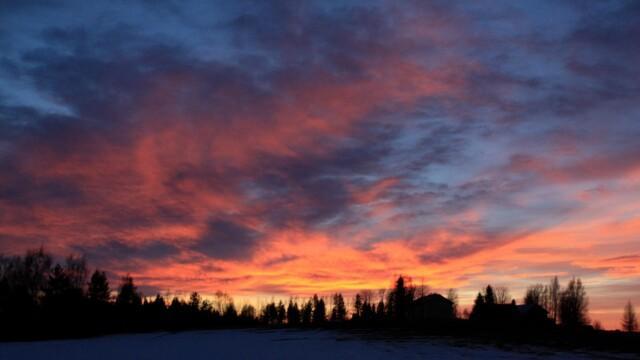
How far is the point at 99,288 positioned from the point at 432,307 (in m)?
85.5

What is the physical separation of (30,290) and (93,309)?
67.9 feet

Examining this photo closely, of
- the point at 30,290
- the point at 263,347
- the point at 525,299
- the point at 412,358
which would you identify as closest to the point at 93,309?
the point at 30,290

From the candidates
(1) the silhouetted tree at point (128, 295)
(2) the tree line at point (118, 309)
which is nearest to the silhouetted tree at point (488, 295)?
(2) the tree line at point (118, 309)

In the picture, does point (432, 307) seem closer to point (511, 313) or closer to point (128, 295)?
point (511, 313)

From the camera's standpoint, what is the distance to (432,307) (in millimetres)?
151250

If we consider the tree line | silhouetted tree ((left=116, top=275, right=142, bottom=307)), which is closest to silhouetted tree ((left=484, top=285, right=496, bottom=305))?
the tree line

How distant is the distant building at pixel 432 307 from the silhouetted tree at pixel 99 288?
78.9 m

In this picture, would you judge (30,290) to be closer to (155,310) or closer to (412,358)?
(155,310)

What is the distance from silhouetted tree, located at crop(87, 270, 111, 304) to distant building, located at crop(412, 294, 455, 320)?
3108 inches

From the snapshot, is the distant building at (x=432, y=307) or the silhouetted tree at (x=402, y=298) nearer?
the distant building at (x=432, y=307)

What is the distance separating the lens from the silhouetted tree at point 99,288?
130500mm

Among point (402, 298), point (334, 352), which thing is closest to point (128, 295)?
point (402, 298)

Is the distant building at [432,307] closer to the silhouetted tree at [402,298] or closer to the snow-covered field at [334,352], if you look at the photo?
the silhouetted tree at [402,298]

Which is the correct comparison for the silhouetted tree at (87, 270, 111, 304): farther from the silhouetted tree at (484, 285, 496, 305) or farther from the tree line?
the silhouetted tree at (484, 285, 496, 305)
